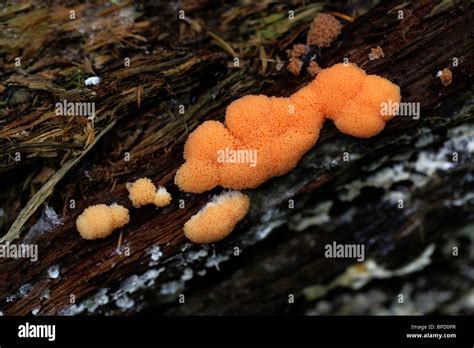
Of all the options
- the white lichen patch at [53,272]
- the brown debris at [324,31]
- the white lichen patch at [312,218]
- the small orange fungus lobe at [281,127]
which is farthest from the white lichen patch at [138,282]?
the brown debris at [324,31]

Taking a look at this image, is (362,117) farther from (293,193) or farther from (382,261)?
(382,261)

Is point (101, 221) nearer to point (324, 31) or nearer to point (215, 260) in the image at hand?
point (215, 260)

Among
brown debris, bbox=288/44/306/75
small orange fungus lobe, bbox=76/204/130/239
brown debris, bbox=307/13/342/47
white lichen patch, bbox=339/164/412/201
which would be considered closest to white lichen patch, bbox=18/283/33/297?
small orange fungus lobe, bbox=76/204/130/239

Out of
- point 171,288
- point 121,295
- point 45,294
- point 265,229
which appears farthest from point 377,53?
point 45,294

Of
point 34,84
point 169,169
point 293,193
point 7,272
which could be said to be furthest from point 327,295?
point 34,84

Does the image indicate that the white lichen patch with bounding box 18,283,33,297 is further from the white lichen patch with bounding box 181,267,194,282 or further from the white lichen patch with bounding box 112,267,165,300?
the white lichen patch with bounding box 181,267,194,282

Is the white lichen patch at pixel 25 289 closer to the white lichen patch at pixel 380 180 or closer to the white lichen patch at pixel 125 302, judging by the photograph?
the white lichen patch at pixel 125 302
